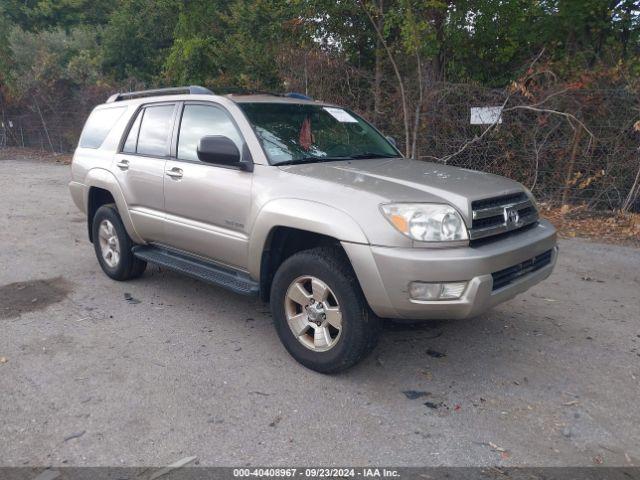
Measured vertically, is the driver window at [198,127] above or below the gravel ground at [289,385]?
above

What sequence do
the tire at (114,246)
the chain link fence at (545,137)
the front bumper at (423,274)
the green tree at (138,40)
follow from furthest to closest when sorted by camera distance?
1. the green tree at (138,40)
2. the chain link fence at (545,137)
3. the tire at (114,246)
4. the front bumper at (423,274)

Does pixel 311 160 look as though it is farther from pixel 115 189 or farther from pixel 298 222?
pixel 115 189

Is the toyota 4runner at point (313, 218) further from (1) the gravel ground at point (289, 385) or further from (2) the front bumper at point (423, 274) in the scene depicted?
(1) the gravel ground at point (289, 385)

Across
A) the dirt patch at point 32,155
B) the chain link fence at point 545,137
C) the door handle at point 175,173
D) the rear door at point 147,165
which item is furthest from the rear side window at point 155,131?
the dirt patch at point 32,155

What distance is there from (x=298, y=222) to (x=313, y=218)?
0.42 ft

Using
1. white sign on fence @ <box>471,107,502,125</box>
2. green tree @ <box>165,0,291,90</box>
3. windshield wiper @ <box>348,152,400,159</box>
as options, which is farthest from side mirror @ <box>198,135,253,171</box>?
green tree @ <box>165,0,291,90</box>

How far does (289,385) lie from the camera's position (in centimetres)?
346

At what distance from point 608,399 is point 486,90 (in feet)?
21.9

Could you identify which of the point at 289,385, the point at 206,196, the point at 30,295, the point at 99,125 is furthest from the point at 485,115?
the point at 30,295

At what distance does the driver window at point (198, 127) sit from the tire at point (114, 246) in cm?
123

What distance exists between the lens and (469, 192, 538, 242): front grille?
10.9ft

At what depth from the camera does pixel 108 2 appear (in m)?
24.7

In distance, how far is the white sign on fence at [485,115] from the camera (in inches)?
343

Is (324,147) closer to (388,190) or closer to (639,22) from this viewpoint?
(388,190)
